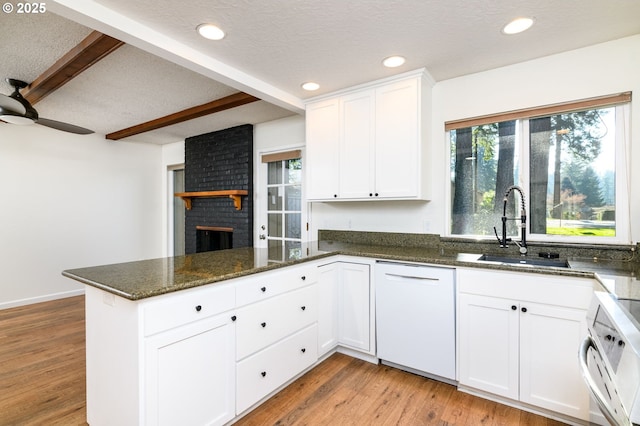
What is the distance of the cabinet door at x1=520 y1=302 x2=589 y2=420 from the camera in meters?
1.76

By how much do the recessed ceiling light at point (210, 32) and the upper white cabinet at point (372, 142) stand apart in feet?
4.09

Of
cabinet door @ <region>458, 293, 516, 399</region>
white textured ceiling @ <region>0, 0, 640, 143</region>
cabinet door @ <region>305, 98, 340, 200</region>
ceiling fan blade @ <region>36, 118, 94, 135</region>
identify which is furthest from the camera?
cabinet door @ <region>305, 98, 340, 200</region>

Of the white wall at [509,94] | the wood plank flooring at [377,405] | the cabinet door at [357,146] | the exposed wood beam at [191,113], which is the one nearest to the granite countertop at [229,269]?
the white wall at [509,94]

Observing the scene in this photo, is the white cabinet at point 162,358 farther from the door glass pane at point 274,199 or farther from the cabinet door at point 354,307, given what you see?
the door glass pane at point 274,199

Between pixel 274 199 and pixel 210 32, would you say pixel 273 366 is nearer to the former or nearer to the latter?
pixel 210 32

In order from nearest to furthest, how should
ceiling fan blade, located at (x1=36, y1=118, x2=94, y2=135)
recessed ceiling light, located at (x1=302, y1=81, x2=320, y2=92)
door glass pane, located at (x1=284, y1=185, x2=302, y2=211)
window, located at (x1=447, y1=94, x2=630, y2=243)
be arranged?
window, located at (x1=447, y1=94, x2=630, y2=243)
recessed ceiling light, located at (x1=302, y1=81, x2=320, y2=92)
ceiling fan blade, located at (x1=36, y1=118, x2=94, y2=135)
door glass pane, located at (x1=284, y1=185, x2=302, y2=211)

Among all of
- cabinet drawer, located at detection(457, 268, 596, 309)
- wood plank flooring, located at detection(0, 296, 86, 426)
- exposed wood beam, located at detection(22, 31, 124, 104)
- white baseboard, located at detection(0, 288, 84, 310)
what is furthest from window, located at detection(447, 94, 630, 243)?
white baseboard, located at detection(0, 288, 84, 310)

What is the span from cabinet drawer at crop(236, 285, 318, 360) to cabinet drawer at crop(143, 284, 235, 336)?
158 mm

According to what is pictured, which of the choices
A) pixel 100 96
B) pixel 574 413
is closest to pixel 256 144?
pixel 100 96

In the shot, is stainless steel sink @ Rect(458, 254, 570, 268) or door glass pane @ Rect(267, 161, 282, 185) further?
door glass pane @ Rect(267, 161, 282, 185)

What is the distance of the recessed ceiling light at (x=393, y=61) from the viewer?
2.29m

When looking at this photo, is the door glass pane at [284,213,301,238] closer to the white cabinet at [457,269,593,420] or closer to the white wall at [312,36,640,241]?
the white wall at [312,36,640,241]

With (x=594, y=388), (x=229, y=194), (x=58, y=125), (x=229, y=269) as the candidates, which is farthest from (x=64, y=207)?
(x=594, y=388)

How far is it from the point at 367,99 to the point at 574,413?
8.44 feet
